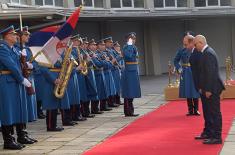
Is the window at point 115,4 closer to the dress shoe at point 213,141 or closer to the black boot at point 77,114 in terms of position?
the black boot at point 77,114

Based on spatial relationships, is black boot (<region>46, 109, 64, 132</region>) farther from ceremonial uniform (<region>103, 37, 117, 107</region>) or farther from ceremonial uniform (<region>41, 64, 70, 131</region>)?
ceremonial uniform (<region>103, 37, 117, 107</region>)

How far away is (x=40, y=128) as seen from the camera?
432 inches

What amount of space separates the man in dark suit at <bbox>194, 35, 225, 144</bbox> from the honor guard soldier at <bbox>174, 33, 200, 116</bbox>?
3447 mm

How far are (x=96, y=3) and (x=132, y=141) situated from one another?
19575 mm

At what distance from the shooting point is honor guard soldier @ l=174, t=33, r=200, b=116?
39.2 feet

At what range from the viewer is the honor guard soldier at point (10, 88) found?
8.30m

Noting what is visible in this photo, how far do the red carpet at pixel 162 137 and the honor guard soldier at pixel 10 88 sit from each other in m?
1.39

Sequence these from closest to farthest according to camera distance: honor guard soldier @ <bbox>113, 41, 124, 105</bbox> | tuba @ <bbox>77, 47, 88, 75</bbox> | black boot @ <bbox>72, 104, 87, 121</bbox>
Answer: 1. tuba @ <bbox>77, 47, 88, 75</bbox>
2. black boot @ <bbox>72, 104, 87, 121</bbox>
3. honor guard soldier @ <bbox>113, 41, 124, 105</bbox>

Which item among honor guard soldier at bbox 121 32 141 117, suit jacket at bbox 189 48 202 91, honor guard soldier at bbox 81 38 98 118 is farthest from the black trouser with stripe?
suit jacket at bbox 189 48 202 91

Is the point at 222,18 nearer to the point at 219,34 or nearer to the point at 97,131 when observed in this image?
the point at 219,34

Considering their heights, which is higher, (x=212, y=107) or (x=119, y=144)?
(x=212, y=107)

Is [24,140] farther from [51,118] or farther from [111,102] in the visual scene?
[111,102]

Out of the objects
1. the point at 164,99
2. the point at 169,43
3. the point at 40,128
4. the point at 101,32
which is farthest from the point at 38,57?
the point at 169,43

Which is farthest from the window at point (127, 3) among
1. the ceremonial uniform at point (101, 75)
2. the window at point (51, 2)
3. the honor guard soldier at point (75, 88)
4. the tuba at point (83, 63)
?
the honor guard soldier at point (75, 88)
